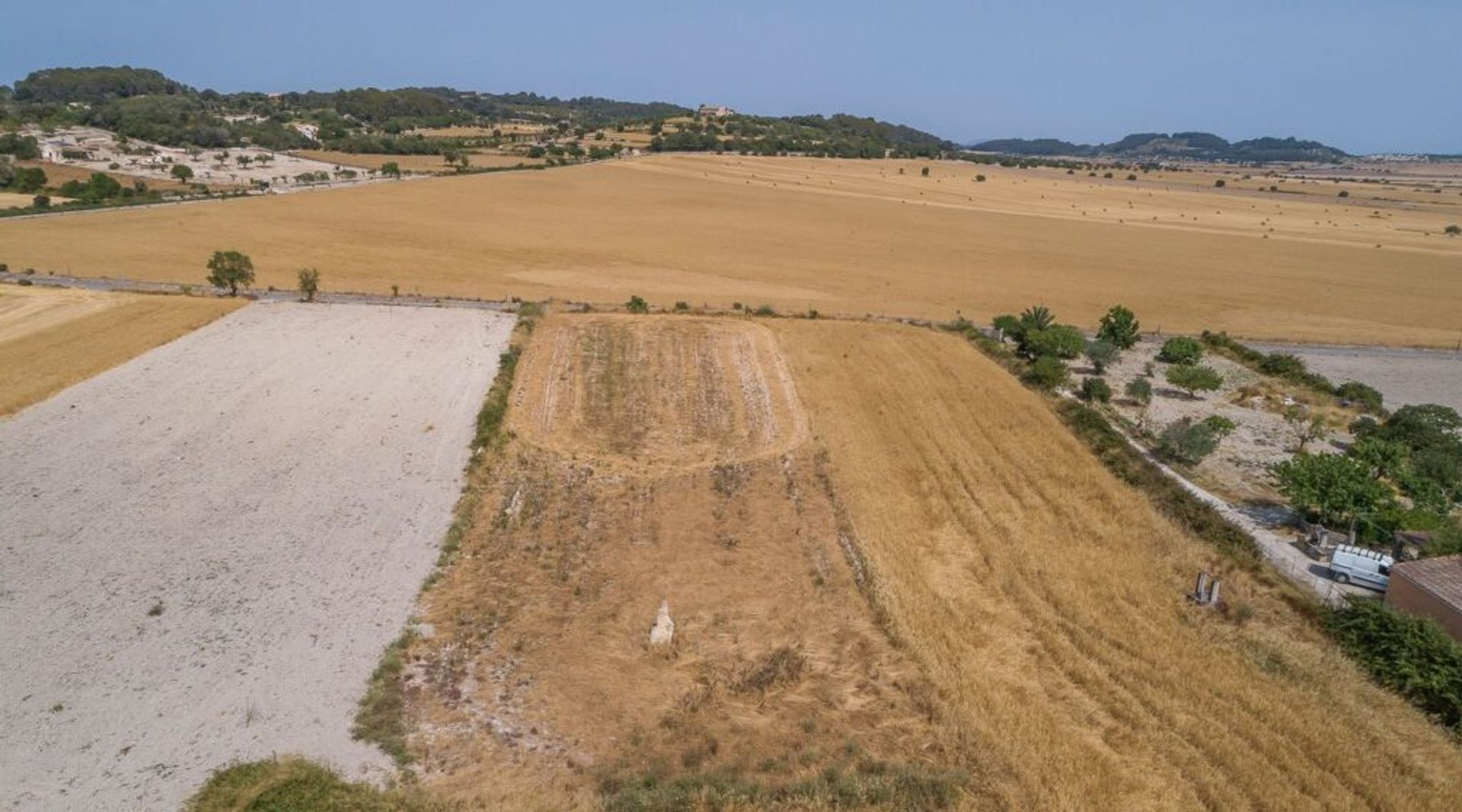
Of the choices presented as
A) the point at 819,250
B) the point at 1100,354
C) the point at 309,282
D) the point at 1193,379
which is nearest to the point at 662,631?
the point at 1193,379

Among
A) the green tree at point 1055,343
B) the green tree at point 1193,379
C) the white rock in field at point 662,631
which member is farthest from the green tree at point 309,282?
the green tree at point 1193,379

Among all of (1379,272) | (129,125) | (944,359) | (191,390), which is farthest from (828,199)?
(129,125)

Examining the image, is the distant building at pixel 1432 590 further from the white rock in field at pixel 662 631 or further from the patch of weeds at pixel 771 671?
the white rock in field at pixel 662 631

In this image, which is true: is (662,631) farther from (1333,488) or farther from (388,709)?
(1333,488)

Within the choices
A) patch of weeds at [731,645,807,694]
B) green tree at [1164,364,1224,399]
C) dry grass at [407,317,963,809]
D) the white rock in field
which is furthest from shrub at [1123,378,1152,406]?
the white rock in field

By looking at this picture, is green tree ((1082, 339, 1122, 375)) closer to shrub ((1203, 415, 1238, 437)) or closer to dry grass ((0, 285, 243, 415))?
shrub ((1203, 415, 1238, 437))

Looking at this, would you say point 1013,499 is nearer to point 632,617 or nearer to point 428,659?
point 632,617
